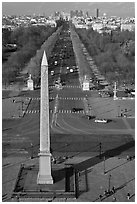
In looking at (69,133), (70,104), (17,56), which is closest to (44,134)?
(69,133)

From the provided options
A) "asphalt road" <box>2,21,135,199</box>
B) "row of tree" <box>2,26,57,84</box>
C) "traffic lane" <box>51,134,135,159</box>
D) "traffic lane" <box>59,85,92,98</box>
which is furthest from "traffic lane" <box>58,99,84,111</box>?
"row of tree" <box>2,26,57,84</box>

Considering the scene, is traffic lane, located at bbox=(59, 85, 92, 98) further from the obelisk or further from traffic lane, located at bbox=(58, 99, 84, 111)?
the obelisk

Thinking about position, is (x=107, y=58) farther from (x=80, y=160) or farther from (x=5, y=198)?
(x=5, y=198)

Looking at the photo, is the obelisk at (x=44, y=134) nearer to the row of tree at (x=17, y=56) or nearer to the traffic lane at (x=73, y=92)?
the traffic lane at (x=73, y=92)

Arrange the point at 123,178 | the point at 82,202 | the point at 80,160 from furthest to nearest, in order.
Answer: the point at 80,160 < the point at 123,178 < the point at 82,202

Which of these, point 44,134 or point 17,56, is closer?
point 44,134

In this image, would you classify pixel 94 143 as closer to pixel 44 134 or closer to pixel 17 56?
pixel 44 134

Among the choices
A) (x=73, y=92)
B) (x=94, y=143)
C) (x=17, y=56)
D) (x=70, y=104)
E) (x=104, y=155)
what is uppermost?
(x=17, y=56)

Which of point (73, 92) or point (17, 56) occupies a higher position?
point (17, 56)

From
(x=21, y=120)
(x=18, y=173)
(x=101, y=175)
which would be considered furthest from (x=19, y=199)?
(x=21, y=120)
